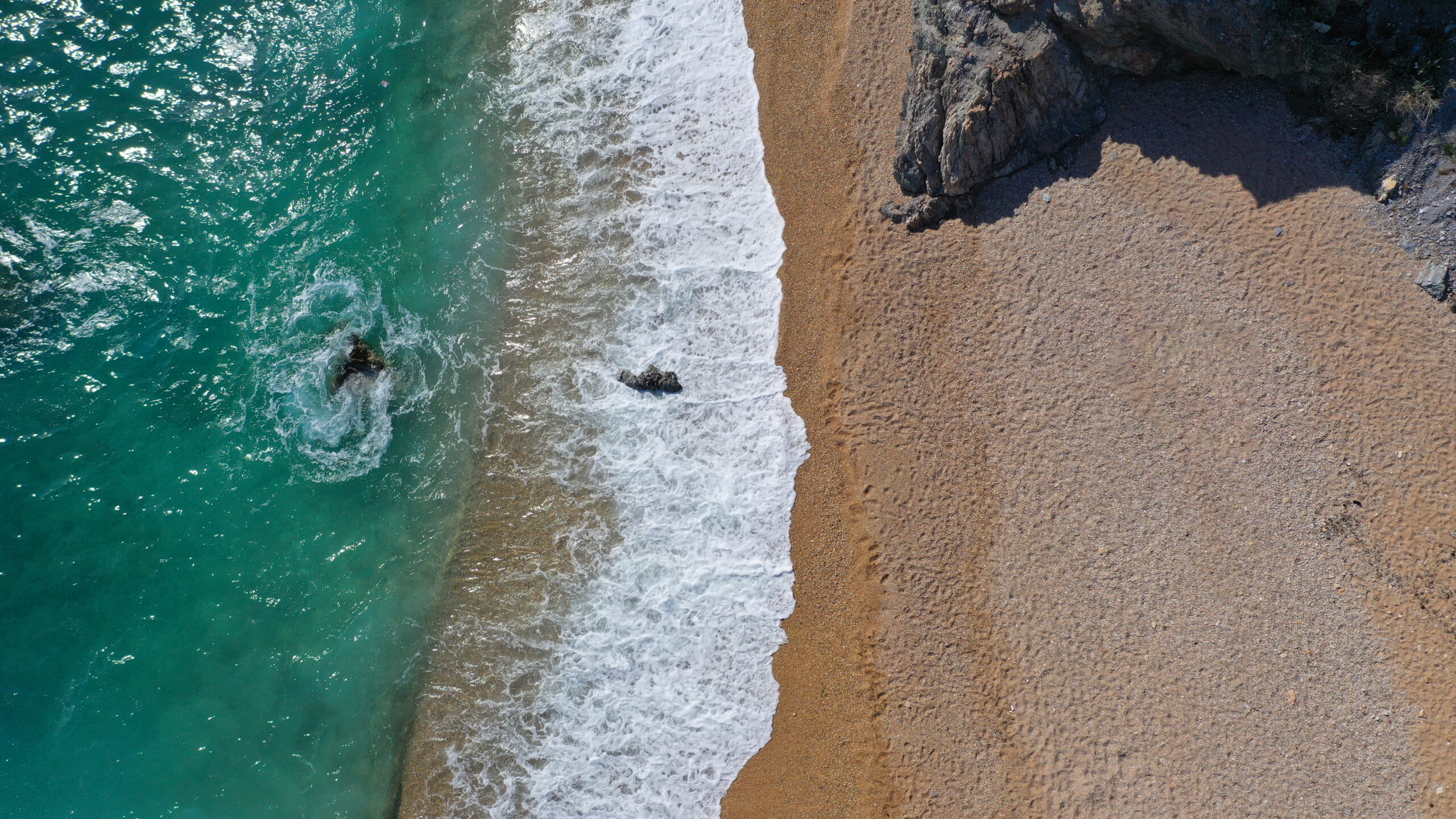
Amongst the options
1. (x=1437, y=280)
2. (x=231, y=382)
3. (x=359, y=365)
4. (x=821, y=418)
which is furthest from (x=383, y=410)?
(x=1437, y=280)

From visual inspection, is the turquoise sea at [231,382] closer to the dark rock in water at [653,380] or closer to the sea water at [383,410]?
the sea water at [383,410]

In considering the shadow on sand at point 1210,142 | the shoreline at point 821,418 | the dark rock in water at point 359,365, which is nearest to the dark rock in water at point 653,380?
the shoreline at point 821,418

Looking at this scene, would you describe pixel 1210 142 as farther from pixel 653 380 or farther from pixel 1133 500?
pixel 653 380

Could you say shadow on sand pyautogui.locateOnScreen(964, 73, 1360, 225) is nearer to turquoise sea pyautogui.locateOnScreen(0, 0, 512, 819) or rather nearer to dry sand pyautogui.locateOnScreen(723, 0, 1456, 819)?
dry sand pyautogui.locateOnScreen(723, 0, 1456, 819)

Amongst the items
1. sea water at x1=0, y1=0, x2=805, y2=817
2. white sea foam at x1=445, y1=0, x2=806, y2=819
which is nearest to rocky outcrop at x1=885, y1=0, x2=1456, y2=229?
white sea foam at x1=445, y1=0, x2=806, y2=819

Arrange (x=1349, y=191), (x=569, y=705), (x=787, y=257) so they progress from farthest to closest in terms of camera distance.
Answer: (x=787, y=257)
(x=569, y=705)
(x=1349, y=191)

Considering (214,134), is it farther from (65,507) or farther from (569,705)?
(569,705)

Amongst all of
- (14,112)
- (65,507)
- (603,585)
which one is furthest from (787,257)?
(14,112)
